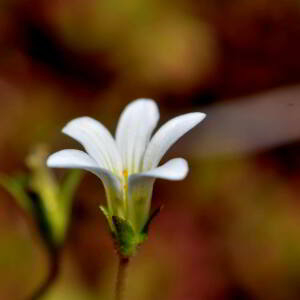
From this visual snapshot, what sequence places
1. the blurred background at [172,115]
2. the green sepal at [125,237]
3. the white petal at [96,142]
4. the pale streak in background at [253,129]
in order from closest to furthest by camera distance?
the green sepal at [125,237]
the white petal at [96,142]
the blurred background at [172,115]
the pale streak in background at [253,129]

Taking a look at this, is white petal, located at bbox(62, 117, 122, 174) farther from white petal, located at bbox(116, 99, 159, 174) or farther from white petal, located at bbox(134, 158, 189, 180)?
white petal, located at bbox(134, 158, 189, 180)

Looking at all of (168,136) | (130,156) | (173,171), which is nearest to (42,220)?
(130,156)

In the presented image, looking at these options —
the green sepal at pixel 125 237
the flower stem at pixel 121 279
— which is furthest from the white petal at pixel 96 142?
the flower stem at pixel 121 279

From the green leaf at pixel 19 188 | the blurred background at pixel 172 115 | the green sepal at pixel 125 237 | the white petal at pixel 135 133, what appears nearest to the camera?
the green sepal at pixel 125 237

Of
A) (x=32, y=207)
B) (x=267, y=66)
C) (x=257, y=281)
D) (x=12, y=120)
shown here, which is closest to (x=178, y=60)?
(x=267, y=66)

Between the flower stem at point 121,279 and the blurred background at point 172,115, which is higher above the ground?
the blurred background at point 172,115

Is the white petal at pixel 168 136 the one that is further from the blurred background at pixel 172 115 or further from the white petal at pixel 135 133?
the blurred background at pixel 172 115

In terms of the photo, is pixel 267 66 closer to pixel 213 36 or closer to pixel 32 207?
pixel 213 36

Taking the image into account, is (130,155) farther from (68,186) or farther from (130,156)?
(68,186)
